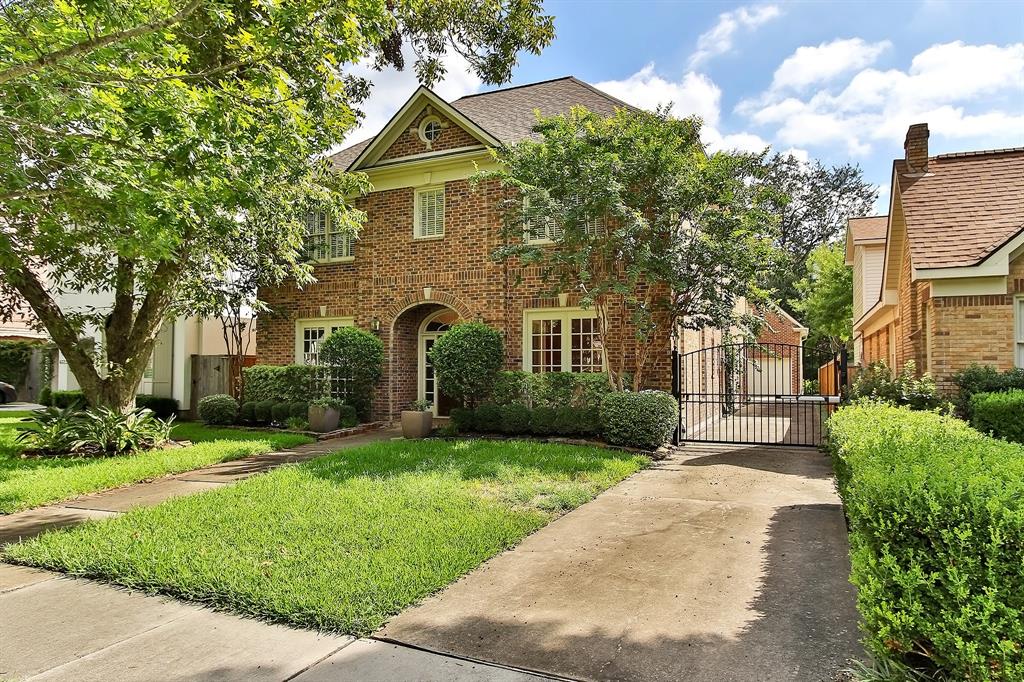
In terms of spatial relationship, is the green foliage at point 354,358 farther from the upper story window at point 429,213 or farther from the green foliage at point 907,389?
the green foliage at point 907,389

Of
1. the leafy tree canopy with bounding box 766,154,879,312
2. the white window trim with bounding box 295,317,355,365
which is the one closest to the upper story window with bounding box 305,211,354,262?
the white window trim with bounding box 295,317,355,365

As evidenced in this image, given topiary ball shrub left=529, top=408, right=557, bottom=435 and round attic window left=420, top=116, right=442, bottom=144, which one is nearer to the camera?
topiary ball shrub left=529, top=408, right=557, bottom=435

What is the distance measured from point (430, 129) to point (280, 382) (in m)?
7.27

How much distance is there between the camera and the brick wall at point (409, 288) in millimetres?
13766

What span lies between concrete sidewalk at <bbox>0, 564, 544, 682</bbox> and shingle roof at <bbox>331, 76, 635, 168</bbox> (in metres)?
11.7

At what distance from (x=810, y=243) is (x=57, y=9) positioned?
48.8m

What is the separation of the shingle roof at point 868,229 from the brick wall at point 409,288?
11.0 metres

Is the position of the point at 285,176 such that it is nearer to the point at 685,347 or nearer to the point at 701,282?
the point at 701,282

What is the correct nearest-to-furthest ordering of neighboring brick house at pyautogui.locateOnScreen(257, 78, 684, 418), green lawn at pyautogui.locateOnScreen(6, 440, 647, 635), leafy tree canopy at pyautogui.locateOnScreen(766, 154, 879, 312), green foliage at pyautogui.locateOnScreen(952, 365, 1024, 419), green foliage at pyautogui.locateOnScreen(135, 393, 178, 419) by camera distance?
green lawn at pyautogui.locateOnScreen(6, 440, 647, 635) < green foliage at pyautogui.locateOnScreen(952, 365, 1024, 419) < neighboring brick house at pyautogui.locateOnScreen(257, 78, 684, 418) < green foliage at pyautogui.locateOnScreen(135, 393, 178, 419) < leafy tree canopy at pyautogui.locateOnScreen(766, 154, 879, 312)

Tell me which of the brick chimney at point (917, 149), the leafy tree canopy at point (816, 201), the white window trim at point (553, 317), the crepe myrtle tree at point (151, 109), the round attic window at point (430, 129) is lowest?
the white window trim at point (553, 317)

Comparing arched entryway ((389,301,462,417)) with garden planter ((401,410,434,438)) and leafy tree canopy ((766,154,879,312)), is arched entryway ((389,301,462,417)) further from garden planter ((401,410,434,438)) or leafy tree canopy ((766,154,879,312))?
leafy tree canopy ((766,154,879,312))

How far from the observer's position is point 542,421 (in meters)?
11.8

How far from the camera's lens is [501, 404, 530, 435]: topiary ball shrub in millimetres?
12008

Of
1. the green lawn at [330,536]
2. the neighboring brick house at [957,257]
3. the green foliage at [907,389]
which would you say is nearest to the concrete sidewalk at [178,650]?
the green lawn at [330,536]
